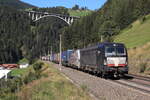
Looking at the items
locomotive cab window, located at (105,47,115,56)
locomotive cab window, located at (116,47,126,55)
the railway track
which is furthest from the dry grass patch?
the railway track

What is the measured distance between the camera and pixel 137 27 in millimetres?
99438

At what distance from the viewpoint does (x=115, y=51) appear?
2705cm

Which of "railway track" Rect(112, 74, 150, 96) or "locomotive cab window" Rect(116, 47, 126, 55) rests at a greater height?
"locomotive cab window" Rect(116, 47, 126, 55)

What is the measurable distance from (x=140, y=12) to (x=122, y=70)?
8973 cm

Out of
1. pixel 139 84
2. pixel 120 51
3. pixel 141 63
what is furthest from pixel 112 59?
pixel 141 63

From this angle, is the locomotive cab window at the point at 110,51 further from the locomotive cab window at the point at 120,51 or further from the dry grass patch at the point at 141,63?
the dry grass patch at the point at 141,63

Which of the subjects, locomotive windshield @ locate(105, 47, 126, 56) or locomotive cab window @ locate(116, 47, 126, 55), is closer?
locomotive windshield @ locate(105, 47, 126, 56)

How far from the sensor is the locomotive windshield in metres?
26.9

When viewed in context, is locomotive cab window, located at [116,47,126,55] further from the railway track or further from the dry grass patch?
the dry grass patch

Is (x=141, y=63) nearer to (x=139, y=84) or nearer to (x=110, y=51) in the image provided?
(x=110, y=51)

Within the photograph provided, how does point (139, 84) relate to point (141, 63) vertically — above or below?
below

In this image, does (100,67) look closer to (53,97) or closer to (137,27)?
(53,97)

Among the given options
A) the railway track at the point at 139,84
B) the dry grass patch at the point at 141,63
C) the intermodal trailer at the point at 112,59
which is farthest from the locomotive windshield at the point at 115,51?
the dry grass patch at the point at 141,63

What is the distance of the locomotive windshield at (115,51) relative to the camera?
2691 cm
